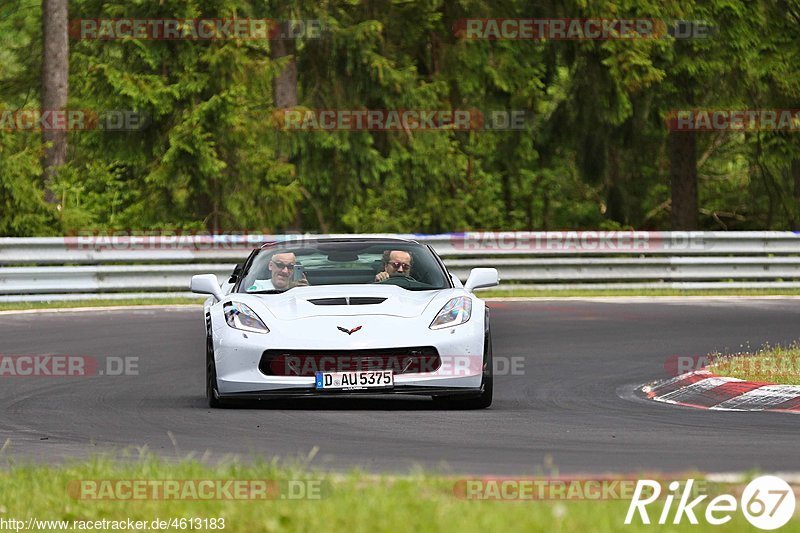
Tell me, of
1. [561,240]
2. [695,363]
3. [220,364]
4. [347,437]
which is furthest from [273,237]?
[347,437]

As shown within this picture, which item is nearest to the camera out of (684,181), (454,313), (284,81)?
(454,313)

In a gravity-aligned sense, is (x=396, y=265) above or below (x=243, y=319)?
above

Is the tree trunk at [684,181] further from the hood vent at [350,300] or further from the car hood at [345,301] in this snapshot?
the hood vent at [350,300]

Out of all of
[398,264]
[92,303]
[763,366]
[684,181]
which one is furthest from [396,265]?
[684,181]

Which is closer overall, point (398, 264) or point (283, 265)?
point (283, 265)

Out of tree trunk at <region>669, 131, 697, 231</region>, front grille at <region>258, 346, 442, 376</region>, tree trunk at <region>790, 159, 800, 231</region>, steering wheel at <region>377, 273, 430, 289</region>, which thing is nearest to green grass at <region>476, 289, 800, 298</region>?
tree trunk at <region>669, 131, 697, 231</region>

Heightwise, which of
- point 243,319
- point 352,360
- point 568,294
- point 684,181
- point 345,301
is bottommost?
point 568,294

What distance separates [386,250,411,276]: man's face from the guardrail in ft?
33.6

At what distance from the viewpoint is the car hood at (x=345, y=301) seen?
11.5m

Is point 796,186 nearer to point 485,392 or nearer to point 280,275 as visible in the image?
point 280,275

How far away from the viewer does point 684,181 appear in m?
36.5

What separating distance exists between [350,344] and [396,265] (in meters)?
1.63

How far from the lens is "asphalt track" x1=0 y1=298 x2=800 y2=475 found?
8.76 m

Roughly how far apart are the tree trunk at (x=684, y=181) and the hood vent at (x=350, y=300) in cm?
2532
